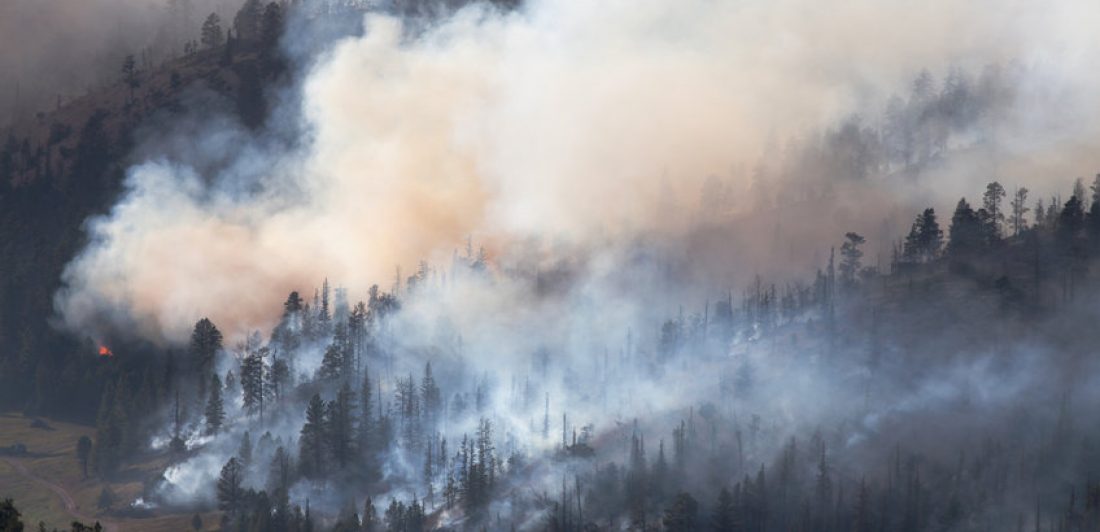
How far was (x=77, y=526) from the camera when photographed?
185375 millimetres

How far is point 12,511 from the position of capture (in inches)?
7136

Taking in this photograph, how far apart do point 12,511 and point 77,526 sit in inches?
309
